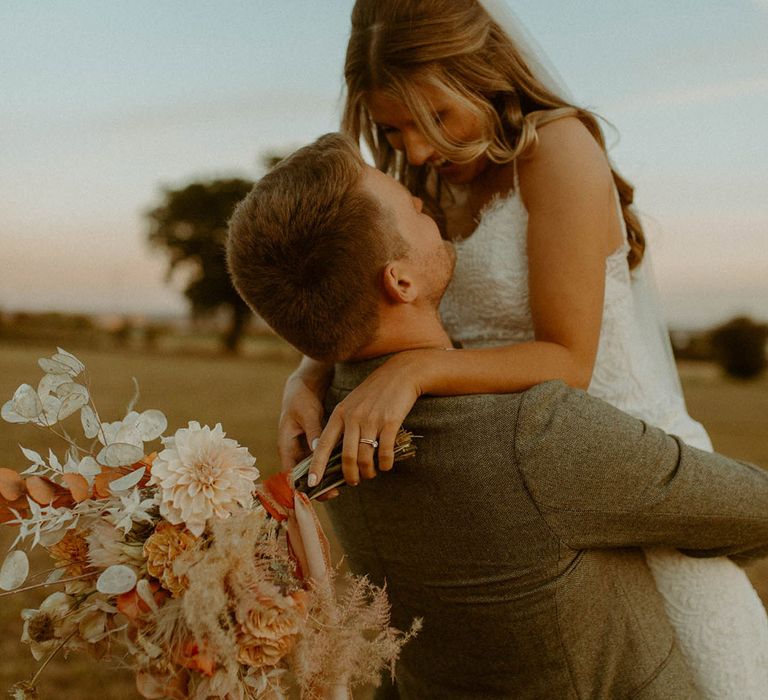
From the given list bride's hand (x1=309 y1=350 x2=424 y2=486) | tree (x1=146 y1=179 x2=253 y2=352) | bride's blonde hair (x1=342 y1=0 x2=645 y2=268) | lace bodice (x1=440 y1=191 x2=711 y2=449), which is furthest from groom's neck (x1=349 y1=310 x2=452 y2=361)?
tree (x1=146 y1=179 x2=253 y2=352)

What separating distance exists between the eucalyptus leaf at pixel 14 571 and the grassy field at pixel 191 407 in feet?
0.83

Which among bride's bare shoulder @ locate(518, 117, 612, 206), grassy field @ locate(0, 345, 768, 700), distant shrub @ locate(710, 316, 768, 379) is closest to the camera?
bride's bare shoulder @ locate(518, 117, 612, 206)

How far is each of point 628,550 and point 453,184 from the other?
5.27 feet

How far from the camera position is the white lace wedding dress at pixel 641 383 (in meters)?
2.25

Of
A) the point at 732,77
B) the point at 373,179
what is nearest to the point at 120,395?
the point at 732,77

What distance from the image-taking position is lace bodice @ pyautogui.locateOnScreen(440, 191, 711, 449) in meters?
2.66

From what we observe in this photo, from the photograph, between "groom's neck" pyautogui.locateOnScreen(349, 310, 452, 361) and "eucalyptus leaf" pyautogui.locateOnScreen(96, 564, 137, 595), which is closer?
"eucalyptus leaf" pyautogui.locateOnScreen(96, 564, 137, 595)

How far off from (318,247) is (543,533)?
85cm

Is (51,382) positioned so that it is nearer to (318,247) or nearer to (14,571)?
(14,571)

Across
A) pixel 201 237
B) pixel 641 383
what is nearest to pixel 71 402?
pixel 641 383

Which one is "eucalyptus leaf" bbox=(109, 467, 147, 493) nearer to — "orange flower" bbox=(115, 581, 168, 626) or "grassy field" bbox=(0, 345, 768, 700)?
"orange flower" bbox=(115, 581, 168, 626)

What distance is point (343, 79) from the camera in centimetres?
278

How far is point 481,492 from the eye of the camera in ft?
5.63

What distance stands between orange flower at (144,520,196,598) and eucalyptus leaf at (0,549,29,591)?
11.3 inches
